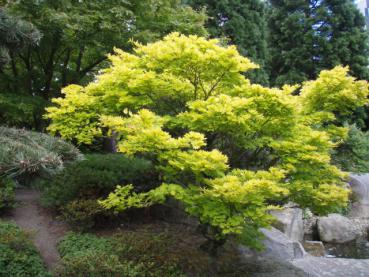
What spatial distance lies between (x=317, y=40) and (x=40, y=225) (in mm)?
17652

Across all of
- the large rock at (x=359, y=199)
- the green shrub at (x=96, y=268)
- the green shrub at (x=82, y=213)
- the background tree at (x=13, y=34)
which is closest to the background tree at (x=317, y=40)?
the large rock at (x=359, y=199)

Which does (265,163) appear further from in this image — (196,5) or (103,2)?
(196,5)

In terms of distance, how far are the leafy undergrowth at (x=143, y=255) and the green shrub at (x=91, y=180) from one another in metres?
0.80

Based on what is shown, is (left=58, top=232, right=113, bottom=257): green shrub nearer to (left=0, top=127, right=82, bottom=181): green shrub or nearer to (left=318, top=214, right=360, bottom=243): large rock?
(left=0, top=127, right=82, bottom=181): green shrub

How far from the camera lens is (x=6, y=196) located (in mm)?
7059

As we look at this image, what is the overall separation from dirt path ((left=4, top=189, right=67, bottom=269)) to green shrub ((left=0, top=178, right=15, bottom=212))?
0.65 ft

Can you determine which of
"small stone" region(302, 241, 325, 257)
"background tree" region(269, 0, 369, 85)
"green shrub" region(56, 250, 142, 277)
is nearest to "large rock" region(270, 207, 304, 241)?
"small stone" region(302, 241, 325, 257)

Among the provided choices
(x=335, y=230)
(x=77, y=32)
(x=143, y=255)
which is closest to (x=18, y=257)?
(x=143, y=255)

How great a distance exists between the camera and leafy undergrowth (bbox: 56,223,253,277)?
5500mm

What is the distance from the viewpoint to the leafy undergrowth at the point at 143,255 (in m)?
5.50

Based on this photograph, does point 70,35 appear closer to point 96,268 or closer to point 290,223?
point 96,268

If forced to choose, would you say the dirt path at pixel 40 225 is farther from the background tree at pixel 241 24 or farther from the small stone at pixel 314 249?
the background tree at pixel 241 24

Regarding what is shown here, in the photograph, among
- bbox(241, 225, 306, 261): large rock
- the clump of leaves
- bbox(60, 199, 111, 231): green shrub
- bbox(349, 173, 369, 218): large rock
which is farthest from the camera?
bbox(349, 173, 369, 218): large rock

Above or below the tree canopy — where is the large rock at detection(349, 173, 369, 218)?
below
